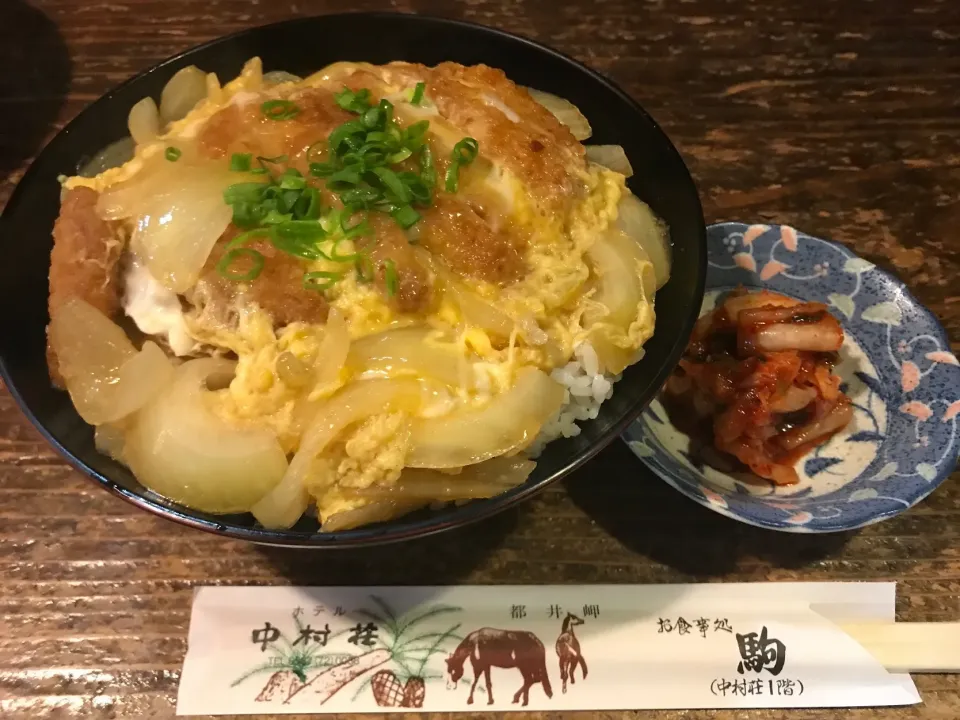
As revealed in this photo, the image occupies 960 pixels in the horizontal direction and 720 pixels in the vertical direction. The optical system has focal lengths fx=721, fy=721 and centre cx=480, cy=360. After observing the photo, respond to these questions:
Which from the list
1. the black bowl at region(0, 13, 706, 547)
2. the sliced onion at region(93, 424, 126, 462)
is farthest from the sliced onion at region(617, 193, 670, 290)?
the sliced onion at region(93, 424, 126, 462)

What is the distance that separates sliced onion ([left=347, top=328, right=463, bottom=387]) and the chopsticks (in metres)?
1.13

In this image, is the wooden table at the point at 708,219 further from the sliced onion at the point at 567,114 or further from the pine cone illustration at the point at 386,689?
the sliced onion at the point at 567,114

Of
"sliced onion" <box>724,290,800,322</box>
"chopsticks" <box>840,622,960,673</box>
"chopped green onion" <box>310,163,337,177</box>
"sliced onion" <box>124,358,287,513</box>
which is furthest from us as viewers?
"sliced onion" <box>724,290,800,322</box>

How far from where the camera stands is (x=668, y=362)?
5.02 ft

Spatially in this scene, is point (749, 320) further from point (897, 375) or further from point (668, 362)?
point (668, 362)

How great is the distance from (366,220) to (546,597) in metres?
0.97

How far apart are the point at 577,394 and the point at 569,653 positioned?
0.61m

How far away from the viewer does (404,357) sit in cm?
140

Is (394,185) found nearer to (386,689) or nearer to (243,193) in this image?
(243,193)

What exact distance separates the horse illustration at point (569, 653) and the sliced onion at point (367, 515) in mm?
542

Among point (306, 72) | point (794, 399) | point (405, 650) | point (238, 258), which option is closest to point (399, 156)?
point (238, 258)

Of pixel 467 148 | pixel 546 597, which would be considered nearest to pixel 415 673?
pixel 546 597

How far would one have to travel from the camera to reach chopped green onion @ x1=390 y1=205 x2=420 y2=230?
1.49 m

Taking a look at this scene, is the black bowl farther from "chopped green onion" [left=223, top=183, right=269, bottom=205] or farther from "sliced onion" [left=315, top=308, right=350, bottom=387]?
"chopped green onion" [left=223, top=183, right=269, bottom=205]
